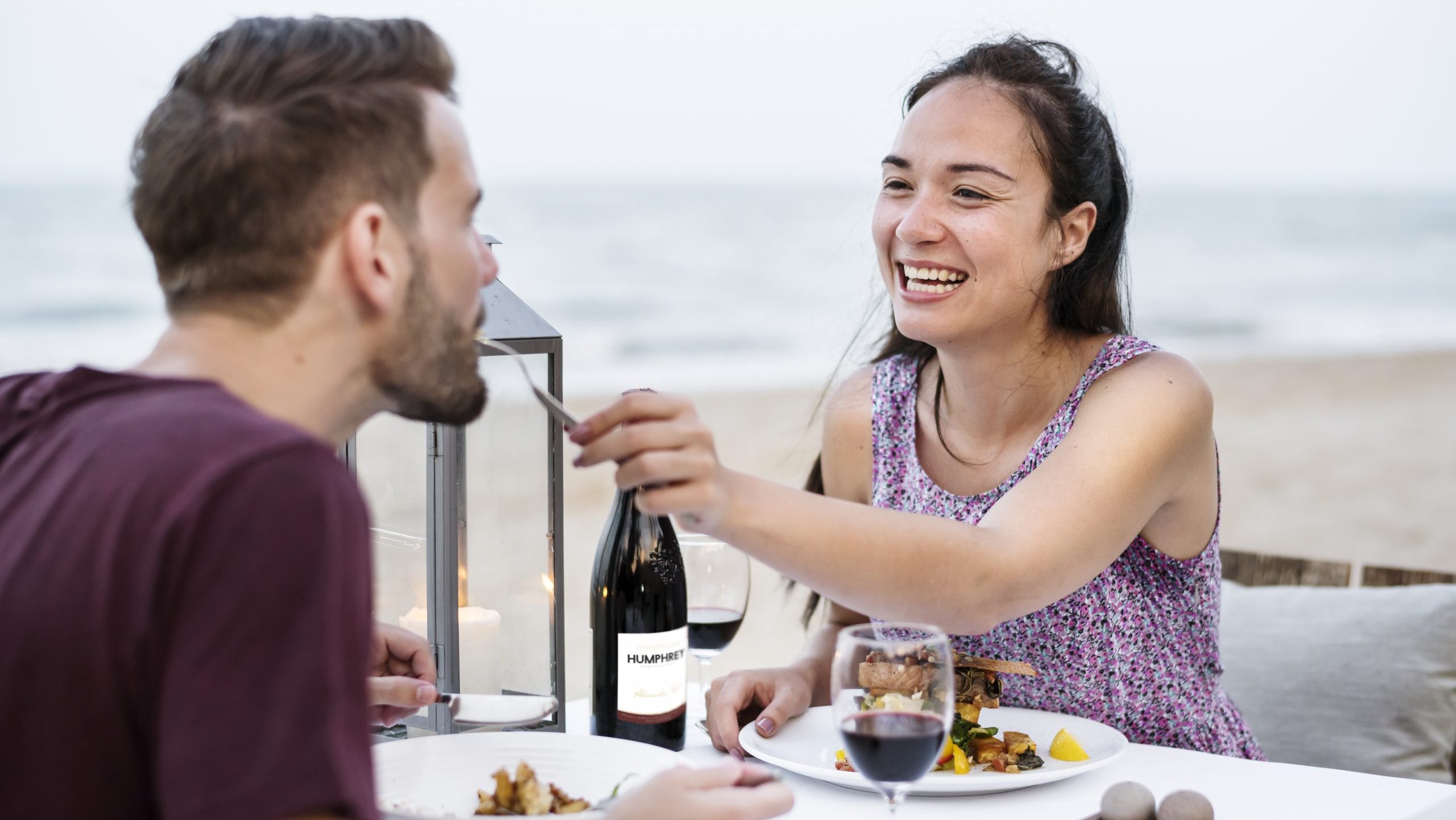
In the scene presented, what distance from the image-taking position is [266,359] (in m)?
1.22

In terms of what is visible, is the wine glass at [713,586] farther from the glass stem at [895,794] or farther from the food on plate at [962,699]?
the glass stem at [895,794]

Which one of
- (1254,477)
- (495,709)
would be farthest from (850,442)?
(1254,477)

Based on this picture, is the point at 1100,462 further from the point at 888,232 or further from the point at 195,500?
the point at 195,500

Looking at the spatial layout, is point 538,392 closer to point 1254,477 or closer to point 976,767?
point 976,767

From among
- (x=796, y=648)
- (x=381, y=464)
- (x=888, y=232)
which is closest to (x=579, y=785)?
(x=381, y=464)

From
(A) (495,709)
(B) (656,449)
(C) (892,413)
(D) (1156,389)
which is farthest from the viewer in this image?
(C) (892,413)

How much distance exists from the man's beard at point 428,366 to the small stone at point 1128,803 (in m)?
0.88

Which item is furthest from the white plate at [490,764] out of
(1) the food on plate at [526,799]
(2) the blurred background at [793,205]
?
(2) the blurred background at [793,205]

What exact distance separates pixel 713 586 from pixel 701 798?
0.90 m

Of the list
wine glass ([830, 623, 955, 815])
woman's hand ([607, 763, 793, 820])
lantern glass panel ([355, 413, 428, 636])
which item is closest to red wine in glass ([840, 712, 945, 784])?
wine glass ([830, 623, 955, 815])

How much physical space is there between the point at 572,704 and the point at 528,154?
2092 centimetres

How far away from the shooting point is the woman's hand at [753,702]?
6.29 feet

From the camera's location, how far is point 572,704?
2264 mm

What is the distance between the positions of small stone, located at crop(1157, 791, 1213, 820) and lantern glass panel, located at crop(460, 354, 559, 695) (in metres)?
0.89
